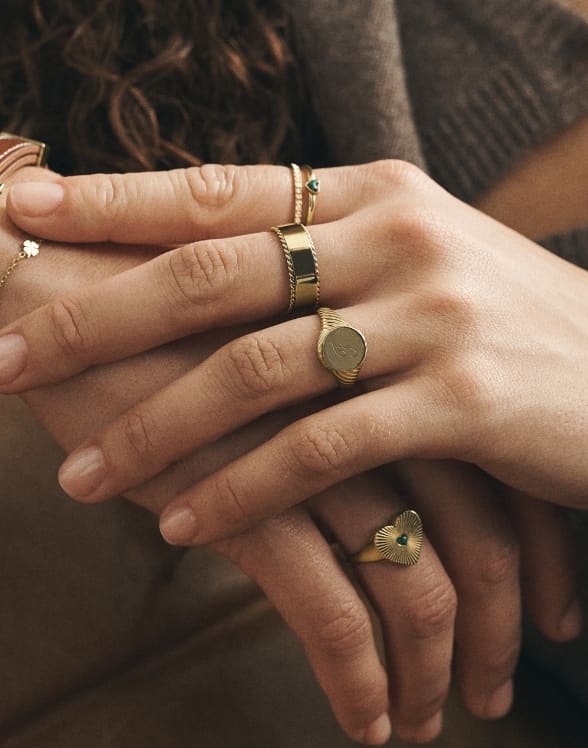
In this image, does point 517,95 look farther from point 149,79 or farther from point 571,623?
point 571,623

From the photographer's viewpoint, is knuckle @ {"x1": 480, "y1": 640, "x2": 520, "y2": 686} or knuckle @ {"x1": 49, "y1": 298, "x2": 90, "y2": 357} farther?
knuckle @ {"x1": 480, "y1": 640, "x2": 520, "y2": 686}

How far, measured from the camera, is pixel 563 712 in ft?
2.43

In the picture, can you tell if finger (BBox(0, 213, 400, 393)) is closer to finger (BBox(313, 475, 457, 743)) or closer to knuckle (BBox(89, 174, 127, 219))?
knuckle (BBox(89, 174, 127, 219))

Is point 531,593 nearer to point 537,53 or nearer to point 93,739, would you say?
point 93,739

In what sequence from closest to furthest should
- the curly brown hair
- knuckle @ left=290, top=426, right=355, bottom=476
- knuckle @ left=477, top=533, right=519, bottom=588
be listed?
1. knuckle @ left=290, top=426, right=355, bottom=476
2. knuckle @ left=477, top=533, right=519, bottom=588
3. the curly brown hair

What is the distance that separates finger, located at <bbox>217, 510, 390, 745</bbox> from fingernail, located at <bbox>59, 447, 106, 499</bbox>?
0.11m

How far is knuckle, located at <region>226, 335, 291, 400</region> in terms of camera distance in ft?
1.68

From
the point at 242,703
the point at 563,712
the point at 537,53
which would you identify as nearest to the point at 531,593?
the point at 563,712

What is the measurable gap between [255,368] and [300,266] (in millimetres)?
87

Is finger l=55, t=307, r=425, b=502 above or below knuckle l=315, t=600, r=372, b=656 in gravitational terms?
above

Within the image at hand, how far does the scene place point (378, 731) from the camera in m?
0.60

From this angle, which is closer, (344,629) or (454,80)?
(344,629)

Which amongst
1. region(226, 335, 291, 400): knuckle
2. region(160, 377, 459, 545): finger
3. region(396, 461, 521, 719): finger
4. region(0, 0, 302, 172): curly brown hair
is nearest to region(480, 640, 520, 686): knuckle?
region(396, 461, 521, 719): finger

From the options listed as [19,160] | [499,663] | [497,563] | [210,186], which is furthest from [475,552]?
[19,160]
